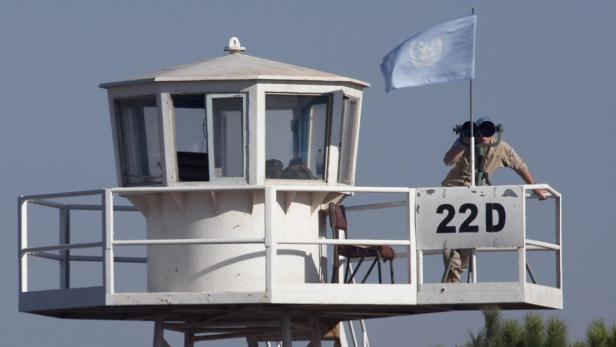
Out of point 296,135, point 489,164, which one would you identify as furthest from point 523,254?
point 296,135

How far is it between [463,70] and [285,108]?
2931 millimetres

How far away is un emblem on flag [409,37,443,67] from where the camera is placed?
46656 mm

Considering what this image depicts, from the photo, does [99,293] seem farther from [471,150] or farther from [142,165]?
[471,150]

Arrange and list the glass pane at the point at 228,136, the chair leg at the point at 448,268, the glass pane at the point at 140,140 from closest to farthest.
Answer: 1. the chair leg at the point at 448,268
2. the glass pane at the point at 228,136
3. the glass pane at the point at 140,140

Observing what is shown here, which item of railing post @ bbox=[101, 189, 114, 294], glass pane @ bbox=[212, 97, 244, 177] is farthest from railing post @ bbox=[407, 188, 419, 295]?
railing post @ bbox=[101, 189, 114, 294]

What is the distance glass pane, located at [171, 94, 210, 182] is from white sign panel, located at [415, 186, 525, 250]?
11.5 ft

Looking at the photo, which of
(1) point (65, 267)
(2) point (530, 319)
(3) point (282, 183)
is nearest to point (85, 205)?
(1) point (65, 267)

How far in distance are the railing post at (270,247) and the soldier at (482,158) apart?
3.18 m

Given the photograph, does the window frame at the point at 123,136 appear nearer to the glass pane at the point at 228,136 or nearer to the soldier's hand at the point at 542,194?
the glass pane at the point at 228,136

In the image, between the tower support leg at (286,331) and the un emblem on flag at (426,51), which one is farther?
the un emblem on flag at (426,51)

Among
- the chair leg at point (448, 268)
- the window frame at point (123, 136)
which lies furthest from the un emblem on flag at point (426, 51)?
the window frame at point (123, 136)

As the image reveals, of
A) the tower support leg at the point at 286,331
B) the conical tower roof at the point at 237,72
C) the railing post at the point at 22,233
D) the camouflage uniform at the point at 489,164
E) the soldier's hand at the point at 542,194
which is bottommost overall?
the tower support leg at the point at 286,331

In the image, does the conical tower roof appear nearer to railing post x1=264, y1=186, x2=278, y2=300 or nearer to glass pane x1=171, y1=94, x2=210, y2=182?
glass pane x1=171, y1=94, x2=210, y2=182

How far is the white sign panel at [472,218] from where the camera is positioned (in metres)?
45.1
